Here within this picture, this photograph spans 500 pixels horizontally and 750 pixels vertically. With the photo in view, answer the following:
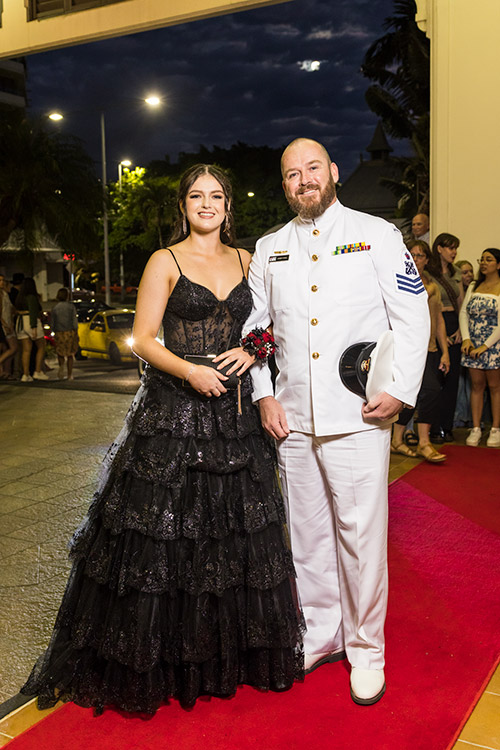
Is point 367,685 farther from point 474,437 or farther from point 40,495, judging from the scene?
point 474,437

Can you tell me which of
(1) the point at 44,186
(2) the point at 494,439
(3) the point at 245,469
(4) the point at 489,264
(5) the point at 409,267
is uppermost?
(1) the point at 44,186

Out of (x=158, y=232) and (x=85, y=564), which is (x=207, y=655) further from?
(x=158, y=232)

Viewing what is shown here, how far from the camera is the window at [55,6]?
11.0 meters

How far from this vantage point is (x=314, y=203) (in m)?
2.78

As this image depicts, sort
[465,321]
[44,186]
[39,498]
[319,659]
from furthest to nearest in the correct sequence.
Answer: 1. [44,186]
2. [465,321]
3. [39,498]
4. [319,659]

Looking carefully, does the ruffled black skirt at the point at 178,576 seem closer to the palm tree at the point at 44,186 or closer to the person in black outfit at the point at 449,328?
the person in black outfit at the point at 449,328

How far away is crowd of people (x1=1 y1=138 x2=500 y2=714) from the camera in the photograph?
2652 millimetres

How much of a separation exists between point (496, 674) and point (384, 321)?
1489mm

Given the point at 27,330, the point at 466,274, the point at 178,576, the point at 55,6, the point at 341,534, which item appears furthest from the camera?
the point at 27,330

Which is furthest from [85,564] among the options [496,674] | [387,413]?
[496,674]

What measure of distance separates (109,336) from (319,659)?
42.3 ft

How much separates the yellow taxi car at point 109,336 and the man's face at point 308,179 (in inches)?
485

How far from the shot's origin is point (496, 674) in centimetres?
294

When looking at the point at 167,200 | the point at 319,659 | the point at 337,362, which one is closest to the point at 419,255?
the point at 337,362
